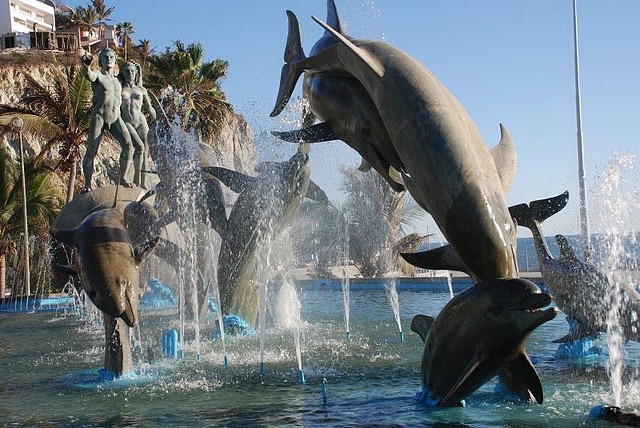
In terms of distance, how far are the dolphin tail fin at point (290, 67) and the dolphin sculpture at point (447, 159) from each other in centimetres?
117

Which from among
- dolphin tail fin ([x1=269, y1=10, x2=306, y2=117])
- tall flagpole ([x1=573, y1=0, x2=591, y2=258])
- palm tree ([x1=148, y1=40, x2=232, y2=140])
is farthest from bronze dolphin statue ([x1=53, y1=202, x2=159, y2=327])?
palm tree ([x1=148, y1=40, x2=232, y2=140])

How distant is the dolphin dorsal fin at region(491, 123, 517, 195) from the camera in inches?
241

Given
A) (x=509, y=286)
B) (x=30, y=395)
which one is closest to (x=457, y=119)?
(x=509, y=286)

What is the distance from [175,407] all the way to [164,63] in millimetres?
29937

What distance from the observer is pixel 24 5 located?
219ft

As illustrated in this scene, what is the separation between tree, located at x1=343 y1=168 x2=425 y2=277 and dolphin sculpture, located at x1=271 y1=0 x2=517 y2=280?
2429cm

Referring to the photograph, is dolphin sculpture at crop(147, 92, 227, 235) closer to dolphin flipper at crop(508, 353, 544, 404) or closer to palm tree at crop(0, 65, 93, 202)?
dolphin flipper at crop(508, 353, 544, 404)

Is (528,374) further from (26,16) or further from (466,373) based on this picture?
(26,16)

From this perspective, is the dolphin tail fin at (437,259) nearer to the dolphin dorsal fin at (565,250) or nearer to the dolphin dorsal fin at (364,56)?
the dolphin dorsal fin at (364,56)

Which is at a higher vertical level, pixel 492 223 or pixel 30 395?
pixel 492 223

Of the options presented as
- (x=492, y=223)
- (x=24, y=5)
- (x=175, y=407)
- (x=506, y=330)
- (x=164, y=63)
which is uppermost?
(x=24, y=5)

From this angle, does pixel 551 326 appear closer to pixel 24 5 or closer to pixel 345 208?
pixel 345 208

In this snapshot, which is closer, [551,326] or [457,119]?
[457,119]

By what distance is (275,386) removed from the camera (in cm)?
816
